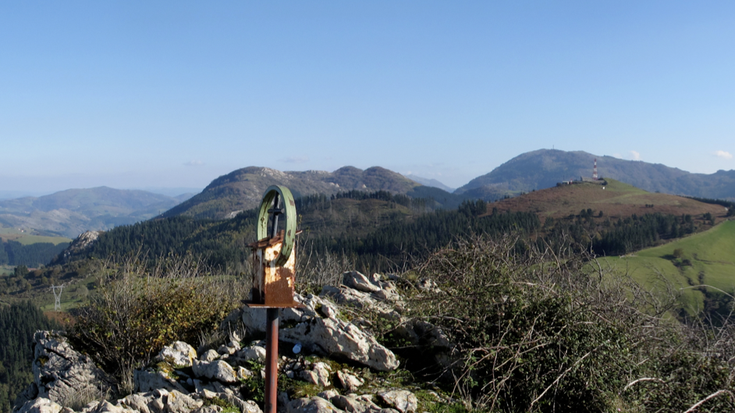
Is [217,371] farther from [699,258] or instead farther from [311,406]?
[699,258]

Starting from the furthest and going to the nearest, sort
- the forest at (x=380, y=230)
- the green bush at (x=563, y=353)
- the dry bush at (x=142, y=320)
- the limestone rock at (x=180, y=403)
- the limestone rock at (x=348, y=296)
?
the forest at (x=380, y=230), the limestone rock at (x=348, y=296), the dry bush at (x=142, y=320), the green bush at (x=563, y=353), the limestone rock at (x=180, y=403)

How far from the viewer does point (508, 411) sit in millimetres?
7164

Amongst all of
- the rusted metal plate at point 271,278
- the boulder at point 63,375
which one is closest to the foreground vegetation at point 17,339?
the boulder at point 63,375

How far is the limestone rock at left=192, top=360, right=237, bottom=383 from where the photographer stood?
7359mm

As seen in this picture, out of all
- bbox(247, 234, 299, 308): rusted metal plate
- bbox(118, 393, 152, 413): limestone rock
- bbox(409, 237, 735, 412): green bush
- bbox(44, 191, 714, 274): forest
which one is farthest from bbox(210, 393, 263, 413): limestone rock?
bbox(44, 191, 714, 274): forest

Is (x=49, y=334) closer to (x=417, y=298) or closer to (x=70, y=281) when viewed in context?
(x=417, y=298)

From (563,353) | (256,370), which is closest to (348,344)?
(256,370)

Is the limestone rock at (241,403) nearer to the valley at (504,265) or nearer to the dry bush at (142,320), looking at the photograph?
the valley at (504,265)

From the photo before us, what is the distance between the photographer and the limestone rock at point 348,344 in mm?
8000

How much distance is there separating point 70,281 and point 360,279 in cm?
14805

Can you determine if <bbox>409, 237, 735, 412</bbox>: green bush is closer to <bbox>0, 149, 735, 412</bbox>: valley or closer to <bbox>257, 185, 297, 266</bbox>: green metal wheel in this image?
<bbox>0, 149, 735, 412</bbox>: valley

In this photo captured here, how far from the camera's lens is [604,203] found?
142 m

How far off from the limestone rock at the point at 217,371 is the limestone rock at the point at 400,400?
7.66ft

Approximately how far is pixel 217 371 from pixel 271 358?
7.73 feet
